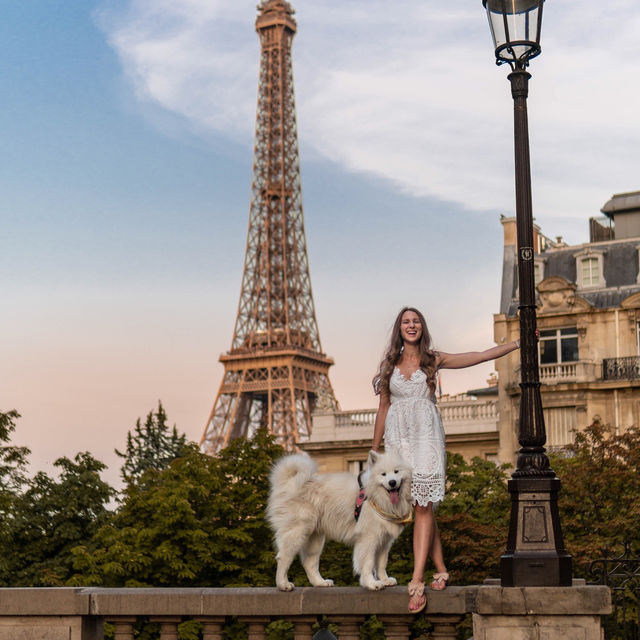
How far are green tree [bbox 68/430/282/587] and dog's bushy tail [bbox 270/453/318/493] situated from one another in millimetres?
22479

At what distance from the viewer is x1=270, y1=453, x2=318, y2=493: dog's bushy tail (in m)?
11.1

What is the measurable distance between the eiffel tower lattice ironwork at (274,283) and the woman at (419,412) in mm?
72422

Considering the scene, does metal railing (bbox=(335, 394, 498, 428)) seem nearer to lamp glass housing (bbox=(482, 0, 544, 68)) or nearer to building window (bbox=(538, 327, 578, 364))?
building window (bbox=(538, 327, 578, 364))

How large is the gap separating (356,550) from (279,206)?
87.9 metres

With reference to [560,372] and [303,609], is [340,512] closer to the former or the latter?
[303,609]

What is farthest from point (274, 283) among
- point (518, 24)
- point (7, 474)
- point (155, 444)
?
point (518, 24)

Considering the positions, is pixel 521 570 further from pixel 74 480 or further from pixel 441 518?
pixel 74 480

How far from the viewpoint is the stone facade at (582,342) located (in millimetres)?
49688

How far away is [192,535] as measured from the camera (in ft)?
111

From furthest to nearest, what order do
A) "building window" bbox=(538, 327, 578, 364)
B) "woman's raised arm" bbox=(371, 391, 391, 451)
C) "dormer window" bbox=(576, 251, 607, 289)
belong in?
"dormer window" bbox=(576, 251, 607, 289) < "building window" bbox=(538, 327, 578, 364) < "woman's raised arm" bbox=(371, 391, 391, 451)

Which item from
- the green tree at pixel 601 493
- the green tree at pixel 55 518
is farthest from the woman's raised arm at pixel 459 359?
the green tree at pixel 55 518

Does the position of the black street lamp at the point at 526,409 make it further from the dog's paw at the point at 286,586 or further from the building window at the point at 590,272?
the building window at the point at 590,272

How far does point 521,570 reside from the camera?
10.5m

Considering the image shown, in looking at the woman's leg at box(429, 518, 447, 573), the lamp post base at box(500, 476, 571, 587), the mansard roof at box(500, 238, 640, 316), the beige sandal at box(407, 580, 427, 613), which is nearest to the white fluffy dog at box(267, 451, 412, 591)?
the beige sandal at box(407, 580, 427, 613)
